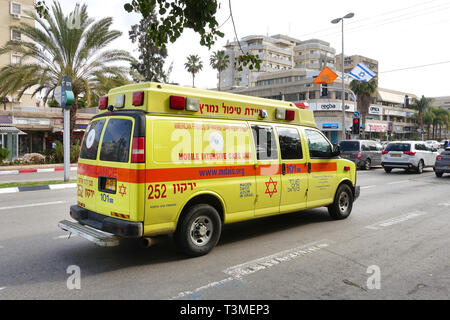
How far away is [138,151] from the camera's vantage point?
14.4 ft

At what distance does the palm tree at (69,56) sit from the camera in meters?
20.2

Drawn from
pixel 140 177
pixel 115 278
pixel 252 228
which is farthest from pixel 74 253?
pixel 252 228

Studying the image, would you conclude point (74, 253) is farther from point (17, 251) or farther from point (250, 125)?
point (250, 125)

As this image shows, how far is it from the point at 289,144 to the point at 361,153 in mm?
15597

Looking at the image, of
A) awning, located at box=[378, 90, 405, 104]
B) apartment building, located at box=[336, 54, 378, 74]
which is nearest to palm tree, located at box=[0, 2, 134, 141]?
awning, located at box=[378, 90, 405, 104]

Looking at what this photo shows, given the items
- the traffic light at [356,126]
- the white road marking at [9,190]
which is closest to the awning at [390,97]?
the traffic light at [356,126]

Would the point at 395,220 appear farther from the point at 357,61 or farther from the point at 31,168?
the point at 357,61

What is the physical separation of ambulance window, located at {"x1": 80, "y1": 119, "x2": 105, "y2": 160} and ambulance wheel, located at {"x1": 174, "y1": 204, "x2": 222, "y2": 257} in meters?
1.57

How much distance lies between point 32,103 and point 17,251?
4363 cm

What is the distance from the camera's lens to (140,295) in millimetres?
3738

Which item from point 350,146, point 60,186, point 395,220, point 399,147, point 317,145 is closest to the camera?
point 317,145

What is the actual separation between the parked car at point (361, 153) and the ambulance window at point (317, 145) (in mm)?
14246

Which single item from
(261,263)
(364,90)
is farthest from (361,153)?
(364,90)

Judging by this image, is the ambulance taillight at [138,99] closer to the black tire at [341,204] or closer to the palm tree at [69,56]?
the black tire at [341,204]
